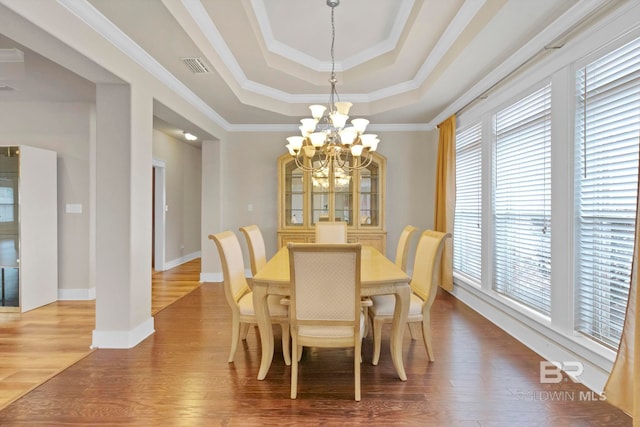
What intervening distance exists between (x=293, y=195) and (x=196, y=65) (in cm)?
249

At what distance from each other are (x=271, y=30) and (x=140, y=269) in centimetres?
247

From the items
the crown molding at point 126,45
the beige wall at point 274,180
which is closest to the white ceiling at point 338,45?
the crown molding at point 126,45

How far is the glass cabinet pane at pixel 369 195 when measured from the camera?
5.12m

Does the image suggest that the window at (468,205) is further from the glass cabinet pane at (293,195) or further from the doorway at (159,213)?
the doorway at (159,213)

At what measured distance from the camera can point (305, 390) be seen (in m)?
2.17

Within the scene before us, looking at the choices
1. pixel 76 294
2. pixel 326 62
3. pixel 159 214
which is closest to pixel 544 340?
pixel 326 62

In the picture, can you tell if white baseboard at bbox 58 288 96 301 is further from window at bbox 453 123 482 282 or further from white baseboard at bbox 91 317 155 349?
window at bbox 453 123 482 282

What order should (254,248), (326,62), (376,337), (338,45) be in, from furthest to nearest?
(326,62)
(338,45)
(254,248)
(376,337)

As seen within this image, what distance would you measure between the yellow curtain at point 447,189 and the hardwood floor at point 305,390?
1.48 metres

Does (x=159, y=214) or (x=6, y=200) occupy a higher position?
(x=6, y=200)

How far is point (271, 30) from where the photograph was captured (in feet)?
10.3

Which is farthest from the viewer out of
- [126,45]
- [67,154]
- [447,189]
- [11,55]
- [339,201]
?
[339,201]

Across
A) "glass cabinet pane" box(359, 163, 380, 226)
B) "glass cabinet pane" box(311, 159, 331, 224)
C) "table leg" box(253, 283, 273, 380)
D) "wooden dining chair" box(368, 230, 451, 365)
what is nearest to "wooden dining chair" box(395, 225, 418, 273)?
"wooden dining chair" box(368, 230, 451, 365)
